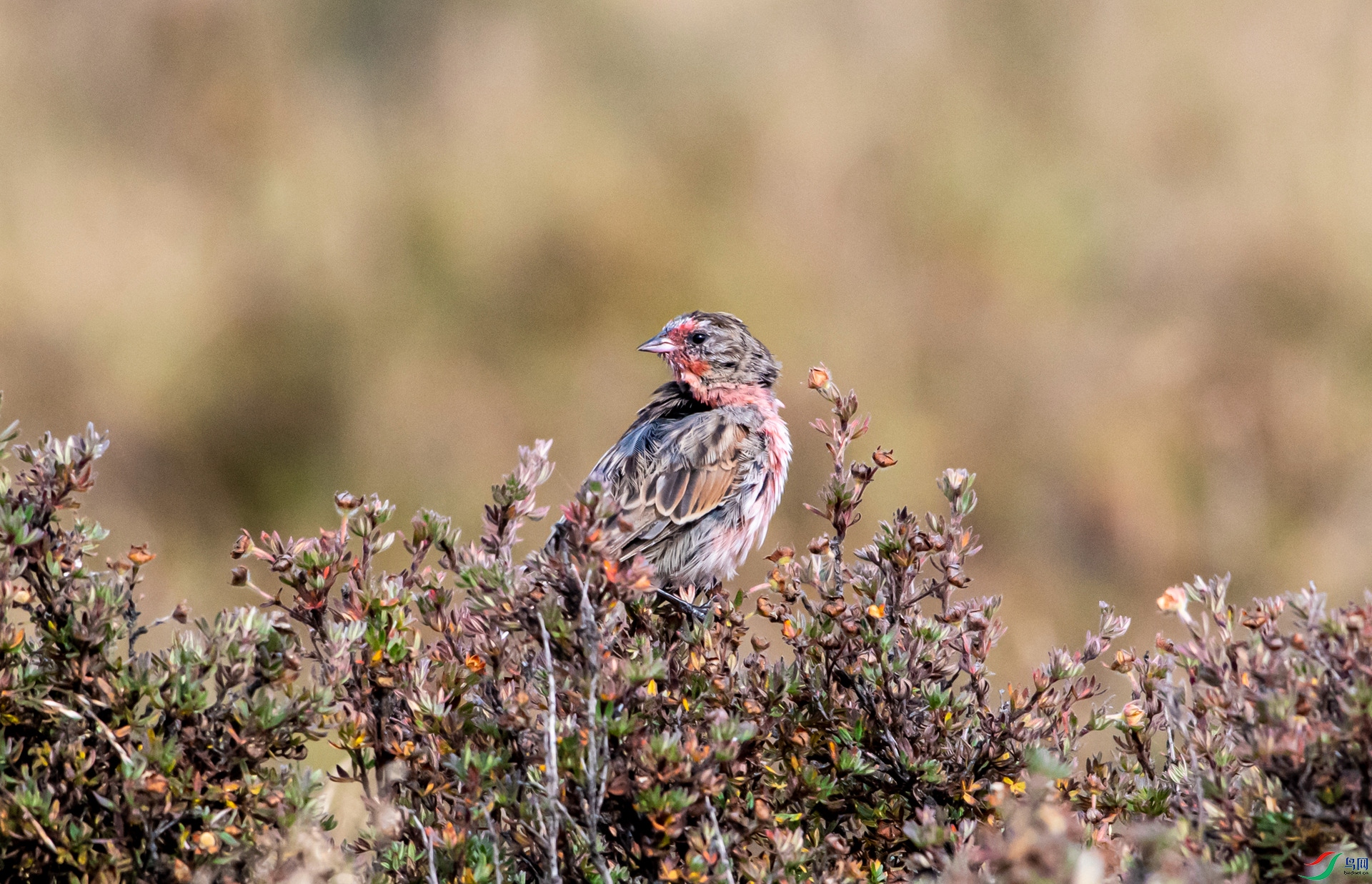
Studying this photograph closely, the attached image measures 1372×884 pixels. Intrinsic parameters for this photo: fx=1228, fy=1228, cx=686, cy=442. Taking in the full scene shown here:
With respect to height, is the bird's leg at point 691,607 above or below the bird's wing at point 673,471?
below

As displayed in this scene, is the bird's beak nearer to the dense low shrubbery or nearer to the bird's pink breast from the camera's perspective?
the bird's pink breast

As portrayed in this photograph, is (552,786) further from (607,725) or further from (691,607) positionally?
(691,607)

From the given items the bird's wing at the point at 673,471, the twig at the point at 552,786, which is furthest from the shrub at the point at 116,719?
the bird's wing at the point at 673,471

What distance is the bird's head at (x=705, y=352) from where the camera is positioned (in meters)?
5.12

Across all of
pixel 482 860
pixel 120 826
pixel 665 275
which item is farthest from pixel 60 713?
pixel 665 275

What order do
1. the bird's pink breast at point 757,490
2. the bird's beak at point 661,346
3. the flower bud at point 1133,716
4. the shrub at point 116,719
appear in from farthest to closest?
the bird's beak at point 661,346
the bird's pink breast at point 757,490
the flower bud at point 1133,716
the shrub at point 116,719

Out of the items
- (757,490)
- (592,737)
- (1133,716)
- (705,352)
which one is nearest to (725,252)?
(705,352)

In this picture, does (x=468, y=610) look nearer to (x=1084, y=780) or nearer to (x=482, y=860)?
(x=482, y=860)

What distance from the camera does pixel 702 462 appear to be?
4.62m

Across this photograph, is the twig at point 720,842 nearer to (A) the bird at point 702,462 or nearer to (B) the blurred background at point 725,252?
(A) the bird at point 702,462

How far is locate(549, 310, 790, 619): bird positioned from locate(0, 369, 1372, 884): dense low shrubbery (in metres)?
1.34

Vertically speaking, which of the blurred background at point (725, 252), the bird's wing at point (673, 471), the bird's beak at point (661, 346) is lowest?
the bird's wing at point (673, 471)

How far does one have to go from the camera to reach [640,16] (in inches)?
363

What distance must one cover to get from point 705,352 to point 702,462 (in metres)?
0.68
